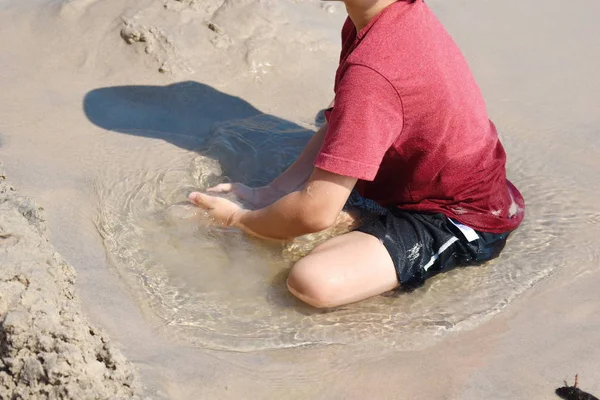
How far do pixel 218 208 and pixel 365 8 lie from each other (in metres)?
0.89

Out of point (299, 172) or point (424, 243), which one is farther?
point (299, 172)

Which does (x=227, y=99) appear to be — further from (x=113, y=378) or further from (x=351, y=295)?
(x=113, y=378)

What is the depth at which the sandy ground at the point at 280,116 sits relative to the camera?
7.11 feet

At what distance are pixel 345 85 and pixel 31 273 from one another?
3.52 feet

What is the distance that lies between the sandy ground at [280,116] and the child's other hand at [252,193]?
35cm

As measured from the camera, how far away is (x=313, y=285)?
2451 mm

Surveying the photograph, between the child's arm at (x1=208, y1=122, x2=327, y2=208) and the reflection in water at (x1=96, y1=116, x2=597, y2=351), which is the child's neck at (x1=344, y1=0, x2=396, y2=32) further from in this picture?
the reflection in water at (x1=96, y1=116, x2=597, y2=351)

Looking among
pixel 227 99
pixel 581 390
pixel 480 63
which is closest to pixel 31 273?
pixel 581 390

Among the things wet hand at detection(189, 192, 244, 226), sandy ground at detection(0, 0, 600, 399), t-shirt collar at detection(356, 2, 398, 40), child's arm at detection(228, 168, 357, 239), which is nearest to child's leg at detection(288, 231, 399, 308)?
child's arm at detection(228, 168, 357, 239)

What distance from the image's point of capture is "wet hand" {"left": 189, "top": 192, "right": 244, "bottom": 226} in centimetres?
280

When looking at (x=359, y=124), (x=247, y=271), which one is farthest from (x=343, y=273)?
(x=359, y=124)

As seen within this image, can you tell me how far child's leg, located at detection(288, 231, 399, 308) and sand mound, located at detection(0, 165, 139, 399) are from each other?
29.0 inches

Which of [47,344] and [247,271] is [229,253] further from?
[47,344]

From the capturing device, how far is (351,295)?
250 centimetres
